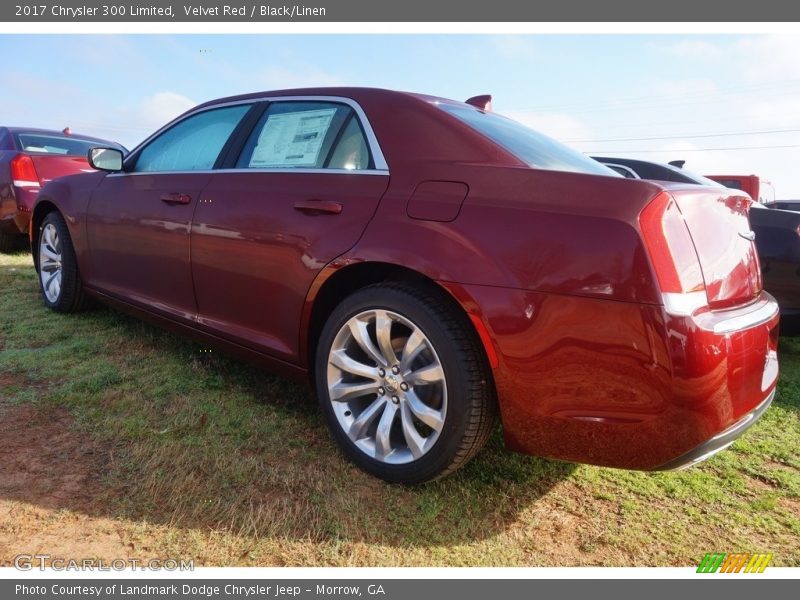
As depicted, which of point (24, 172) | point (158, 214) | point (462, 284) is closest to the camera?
point (462, 284)

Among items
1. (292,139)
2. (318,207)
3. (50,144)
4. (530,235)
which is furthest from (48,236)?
(530,235)

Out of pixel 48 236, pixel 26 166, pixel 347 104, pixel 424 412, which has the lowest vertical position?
pixel 424 412

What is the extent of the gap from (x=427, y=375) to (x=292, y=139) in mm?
1331

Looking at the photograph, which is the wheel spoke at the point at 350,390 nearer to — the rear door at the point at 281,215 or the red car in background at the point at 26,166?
the rear door at the point at 281,215

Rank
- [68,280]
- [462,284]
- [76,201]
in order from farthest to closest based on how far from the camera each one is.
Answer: [68,280] < [76,201] < [462,284]

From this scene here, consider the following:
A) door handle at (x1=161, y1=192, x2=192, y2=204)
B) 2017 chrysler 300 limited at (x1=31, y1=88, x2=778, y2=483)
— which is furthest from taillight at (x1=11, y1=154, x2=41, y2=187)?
2017 chrysler 300 limited at (x1=31, y1=88, x2=778, y2=483)

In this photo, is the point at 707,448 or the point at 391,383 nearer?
the point at 707,448

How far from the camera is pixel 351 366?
224 cm

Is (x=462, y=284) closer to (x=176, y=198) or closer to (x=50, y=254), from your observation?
(x=176, y=198)

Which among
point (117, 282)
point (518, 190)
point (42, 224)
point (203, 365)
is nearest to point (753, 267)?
point (518, 190)

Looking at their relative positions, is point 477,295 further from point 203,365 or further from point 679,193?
point 203,365

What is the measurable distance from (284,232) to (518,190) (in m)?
1.03

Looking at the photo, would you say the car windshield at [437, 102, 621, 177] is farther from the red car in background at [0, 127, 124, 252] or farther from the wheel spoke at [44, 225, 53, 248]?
the red car in background at [0, 127, 124, 252]

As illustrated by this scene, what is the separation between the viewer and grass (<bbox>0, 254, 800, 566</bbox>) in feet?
6.16
